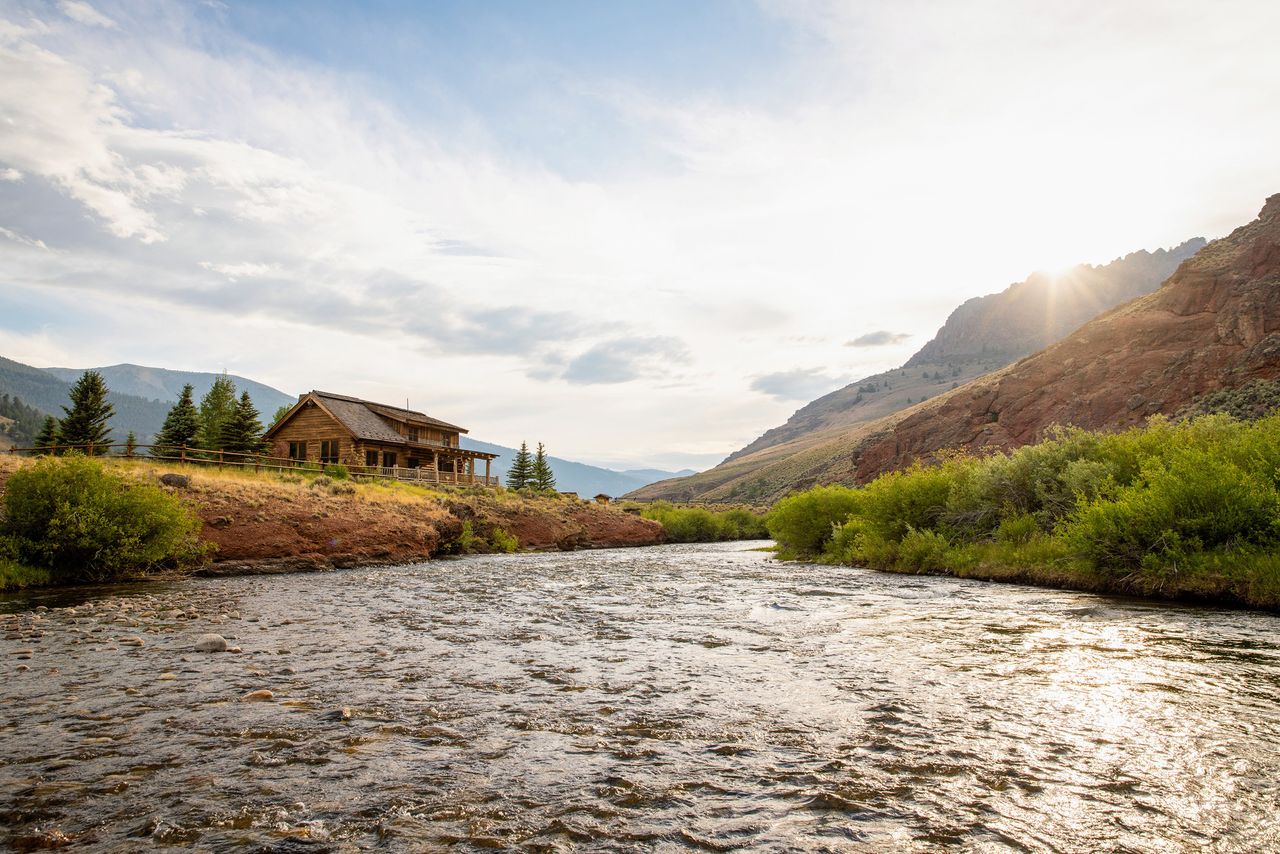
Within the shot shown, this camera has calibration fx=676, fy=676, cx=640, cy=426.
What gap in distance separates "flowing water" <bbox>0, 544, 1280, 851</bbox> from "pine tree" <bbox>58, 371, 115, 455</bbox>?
160ft

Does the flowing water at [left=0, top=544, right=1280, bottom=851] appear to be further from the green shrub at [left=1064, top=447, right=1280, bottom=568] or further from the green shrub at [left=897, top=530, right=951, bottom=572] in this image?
the green shrub at [left=897, top=530, right=951, bottom=572]

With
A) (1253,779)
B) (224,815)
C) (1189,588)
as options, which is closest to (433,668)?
(224,815)

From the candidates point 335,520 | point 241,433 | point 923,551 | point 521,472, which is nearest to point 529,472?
point 521,472

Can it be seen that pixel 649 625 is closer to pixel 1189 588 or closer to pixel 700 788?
pixel 700 788

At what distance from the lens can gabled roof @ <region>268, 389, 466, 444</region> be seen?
5291cm

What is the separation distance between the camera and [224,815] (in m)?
4.65

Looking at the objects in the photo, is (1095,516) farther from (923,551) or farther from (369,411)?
(369,411)

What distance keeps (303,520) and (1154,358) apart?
72850 mm

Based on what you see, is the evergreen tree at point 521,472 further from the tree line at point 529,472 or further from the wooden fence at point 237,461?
the wooden fence at point 237,461

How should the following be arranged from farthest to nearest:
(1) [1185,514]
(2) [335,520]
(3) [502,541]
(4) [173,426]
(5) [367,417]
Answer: (4) [173,426] < (5) [367,417] < (3) [502,541] < (2) [335,520] < (1) [1185,514]

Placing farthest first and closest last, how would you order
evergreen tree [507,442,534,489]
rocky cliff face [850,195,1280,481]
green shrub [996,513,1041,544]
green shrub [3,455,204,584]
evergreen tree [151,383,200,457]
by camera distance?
1. evergreen tree [507,442,534,489]
2. evergreen tree [151,383,200,457]
3. rocky cliff face [850,195,1280,481]
4. green shrub [996,513,1041,544]
5. green shrub [3,455,204,584]

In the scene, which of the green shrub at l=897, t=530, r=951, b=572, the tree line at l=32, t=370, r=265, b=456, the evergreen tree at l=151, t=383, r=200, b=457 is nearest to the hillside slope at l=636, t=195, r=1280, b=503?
the green shrub at l=897, t=530, r=951, b=572

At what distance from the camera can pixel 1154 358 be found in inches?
2516

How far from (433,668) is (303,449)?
51.4 m
